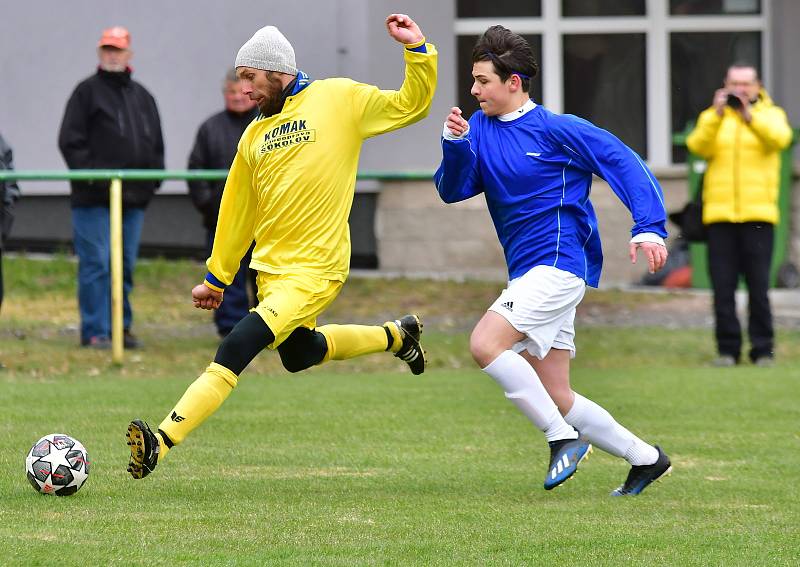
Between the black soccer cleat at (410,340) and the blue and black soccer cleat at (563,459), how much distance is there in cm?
154

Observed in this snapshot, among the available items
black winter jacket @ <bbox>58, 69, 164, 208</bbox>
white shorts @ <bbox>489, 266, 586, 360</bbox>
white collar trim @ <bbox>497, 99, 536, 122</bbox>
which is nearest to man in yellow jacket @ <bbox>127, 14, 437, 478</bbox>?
white collar trim @ <bbox>497, 99, 536, 122</bbox>

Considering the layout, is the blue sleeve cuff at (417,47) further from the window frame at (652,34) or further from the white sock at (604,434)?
the window frame at (652,34)

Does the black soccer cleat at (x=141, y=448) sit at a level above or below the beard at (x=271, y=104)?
below

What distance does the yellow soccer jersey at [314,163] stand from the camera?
706 cm

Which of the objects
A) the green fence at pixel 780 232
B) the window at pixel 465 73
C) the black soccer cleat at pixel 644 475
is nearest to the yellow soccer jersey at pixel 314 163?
the black soccer cleat at pixel 644 475

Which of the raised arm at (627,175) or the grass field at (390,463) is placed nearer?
the grass field at (390,463)

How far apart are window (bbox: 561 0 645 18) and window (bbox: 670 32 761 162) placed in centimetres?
77

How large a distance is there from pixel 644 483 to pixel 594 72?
39.4 feet

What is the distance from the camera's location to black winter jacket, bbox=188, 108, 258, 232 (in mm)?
12977

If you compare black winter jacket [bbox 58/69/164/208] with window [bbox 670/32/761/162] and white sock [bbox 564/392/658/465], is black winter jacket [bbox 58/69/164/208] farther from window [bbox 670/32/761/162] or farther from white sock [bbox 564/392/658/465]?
window [bbox 670/32/761/162]

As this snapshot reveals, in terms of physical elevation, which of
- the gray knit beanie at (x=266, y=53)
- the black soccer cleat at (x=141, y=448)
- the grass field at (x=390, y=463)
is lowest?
the grass field at (x=390, y=463)

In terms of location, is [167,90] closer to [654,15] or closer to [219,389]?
[654,15]

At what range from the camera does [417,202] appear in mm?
17141

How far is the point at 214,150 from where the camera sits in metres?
13.0
